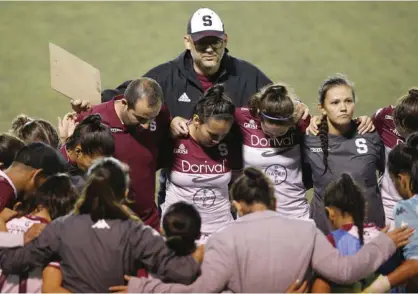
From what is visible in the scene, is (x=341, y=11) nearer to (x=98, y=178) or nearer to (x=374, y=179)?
(x=374, y=179)

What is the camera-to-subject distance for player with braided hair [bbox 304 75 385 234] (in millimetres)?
4762

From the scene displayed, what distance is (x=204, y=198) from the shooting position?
187 inches

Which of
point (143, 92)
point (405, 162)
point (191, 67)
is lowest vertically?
point (405, 162)

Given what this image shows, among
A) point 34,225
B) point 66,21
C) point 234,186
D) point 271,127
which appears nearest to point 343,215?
point 234,186

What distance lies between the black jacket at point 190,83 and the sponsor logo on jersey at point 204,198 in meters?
0.60

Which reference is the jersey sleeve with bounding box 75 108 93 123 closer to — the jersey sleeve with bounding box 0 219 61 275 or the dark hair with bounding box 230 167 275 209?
the jersey sleeve with bounding box 0 219 61 275

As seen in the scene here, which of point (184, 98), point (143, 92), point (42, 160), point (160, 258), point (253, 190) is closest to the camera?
point (160, 258)

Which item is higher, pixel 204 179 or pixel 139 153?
pixel 139 153

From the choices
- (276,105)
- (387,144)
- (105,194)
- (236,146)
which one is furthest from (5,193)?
(387,144)

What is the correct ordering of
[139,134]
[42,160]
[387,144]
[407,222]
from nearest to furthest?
[407,222], [42,160], [139,134], [387,144]

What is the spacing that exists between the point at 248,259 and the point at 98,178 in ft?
2.41

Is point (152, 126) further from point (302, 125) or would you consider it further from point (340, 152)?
point (340, 152)

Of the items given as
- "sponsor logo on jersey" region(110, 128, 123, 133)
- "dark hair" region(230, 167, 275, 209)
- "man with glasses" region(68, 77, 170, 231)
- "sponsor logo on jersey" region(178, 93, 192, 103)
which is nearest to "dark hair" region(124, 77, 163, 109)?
"man with glasses" region(68, 77, 170, 231)

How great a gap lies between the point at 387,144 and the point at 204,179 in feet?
3.62
